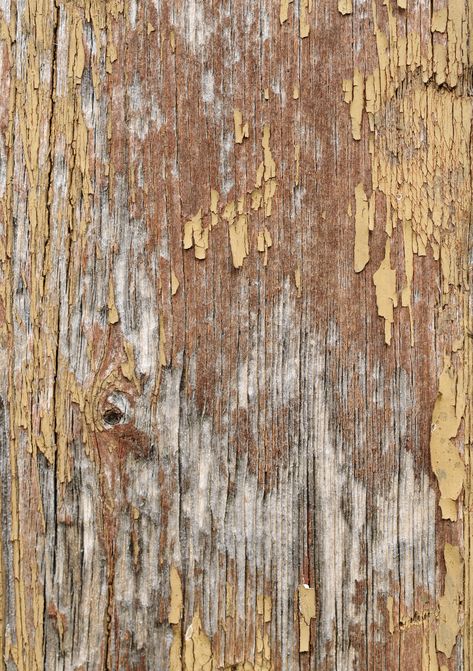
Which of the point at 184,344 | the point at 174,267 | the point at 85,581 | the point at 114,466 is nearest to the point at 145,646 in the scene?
the point at 85,581

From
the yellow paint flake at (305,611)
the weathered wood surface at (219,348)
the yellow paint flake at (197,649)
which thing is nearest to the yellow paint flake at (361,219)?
the weathered wood surface at (219,348)

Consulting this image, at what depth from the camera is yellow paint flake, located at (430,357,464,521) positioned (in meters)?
1.29

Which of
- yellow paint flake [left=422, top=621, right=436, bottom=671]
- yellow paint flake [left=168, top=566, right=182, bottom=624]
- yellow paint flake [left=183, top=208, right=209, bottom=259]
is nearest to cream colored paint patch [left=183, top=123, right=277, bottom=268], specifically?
yellow paint flake [left=183, top=208, right=209, bottom=259]

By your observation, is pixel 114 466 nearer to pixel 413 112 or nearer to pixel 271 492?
pixel 271 492

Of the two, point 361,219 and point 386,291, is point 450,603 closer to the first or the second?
point 386,291

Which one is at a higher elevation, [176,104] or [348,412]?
[176,104]

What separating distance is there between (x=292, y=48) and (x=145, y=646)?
3.70 feet

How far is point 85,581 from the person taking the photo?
1.24 metres

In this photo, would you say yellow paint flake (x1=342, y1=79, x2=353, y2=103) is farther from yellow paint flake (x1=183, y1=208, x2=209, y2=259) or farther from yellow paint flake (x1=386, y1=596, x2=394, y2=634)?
yellow paint flake (x1=386, y1=596, x2=394, y2=634)

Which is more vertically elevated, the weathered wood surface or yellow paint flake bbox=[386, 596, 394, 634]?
the weathered wood surface

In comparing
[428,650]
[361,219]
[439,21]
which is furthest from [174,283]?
[428,650]

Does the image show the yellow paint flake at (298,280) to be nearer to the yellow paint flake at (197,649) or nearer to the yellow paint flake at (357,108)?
the yellow paint flake at (357,108)

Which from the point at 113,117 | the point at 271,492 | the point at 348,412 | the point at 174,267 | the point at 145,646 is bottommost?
the point at 145,646

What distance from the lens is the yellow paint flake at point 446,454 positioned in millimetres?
1287
